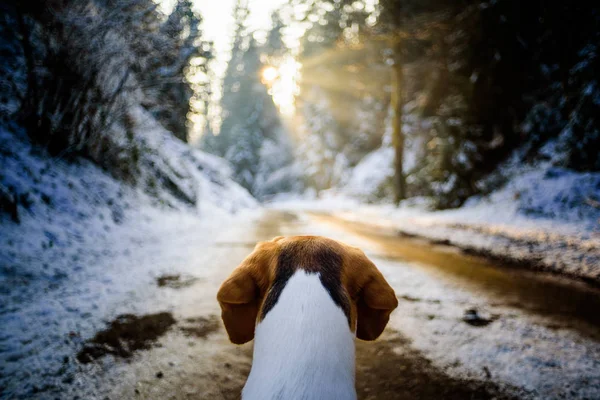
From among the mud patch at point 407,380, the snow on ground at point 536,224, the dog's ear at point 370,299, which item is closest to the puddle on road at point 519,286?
the snow on ground at point 536,224

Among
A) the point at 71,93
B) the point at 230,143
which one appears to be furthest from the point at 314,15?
the point at 230,143

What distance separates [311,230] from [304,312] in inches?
295

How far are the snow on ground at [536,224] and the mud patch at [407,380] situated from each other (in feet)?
10.9

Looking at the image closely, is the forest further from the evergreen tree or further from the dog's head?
the evergreen tree

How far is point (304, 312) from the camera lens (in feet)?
3.63

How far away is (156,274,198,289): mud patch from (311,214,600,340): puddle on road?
11.2 feet

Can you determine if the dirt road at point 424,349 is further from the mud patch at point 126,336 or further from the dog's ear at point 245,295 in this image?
the dog's ear at point 245,295

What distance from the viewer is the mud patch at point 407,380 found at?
1840 mm

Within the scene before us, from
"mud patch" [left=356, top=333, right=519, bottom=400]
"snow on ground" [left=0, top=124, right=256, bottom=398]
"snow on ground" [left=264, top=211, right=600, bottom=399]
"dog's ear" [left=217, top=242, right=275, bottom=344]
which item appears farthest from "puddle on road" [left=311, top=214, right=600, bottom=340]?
"snow on ground" [left=0, top=124, right=256, bottom=398]

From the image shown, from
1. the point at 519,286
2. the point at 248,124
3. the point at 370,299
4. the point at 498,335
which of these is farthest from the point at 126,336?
the point at 248,124

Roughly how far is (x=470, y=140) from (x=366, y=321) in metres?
11.4

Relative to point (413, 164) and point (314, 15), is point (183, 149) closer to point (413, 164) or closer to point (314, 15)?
point (314, 15)

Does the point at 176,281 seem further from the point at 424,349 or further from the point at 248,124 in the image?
the point at 248,124

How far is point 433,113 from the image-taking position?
15320mm
